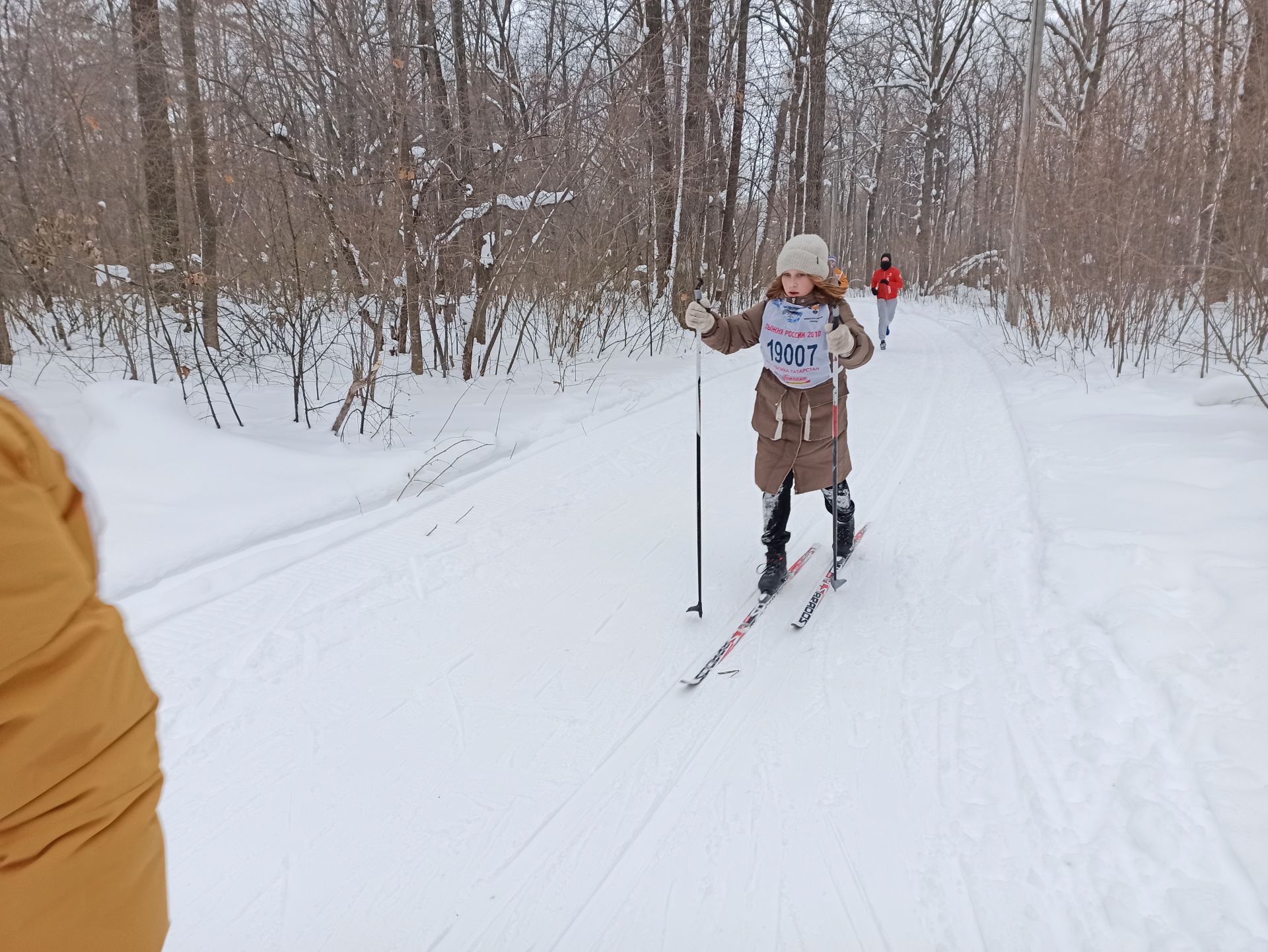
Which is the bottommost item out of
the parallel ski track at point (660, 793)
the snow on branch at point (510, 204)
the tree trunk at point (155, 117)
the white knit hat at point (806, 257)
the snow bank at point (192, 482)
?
the parallel ski track at point (660, 793)

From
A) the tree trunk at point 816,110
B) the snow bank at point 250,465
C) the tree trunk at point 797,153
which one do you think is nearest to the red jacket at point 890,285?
the tree trunk at point 816,110

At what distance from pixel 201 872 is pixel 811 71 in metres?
17.8

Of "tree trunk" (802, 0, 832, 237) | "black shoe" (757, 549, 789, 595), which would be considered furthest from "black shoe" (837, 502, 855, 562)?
"tree trunk" (802, 0, 832, 237)

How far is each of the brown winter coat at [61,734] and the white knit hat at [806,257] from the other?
3422 millimetres

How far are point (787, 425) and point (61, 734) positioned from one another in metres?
3.65

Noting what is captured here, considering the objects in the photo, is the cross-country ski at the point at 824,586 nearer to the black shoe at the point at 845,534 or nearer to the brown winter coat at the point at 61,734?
the black shoe at the point at 845,534

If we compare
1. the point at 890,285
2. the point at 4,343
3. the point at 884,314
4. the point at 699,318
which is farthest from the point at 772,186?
the point at 699,318

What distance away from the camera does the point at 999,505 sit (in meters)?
5.21

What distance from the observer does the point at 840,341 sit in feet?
12.1

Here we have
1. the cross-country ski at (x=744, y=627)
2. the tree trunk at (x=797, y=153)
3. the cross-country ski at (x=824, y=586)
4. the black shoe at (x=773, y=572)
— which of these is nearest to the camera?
the cross-country ski at (x=744, y=627)

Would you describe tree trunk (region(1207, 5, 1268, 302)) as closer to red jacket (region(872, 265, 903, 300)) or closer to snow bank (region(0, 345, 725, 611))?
snow bank (region(0, 345, 725, 611))

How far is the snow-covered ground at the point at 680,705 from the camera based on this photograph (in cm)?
212

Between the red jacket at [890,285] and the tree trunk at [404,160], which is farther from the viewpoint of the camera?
the red jacket at [890,285]

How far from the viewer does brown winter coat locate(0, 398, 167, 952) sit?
2.77ft
